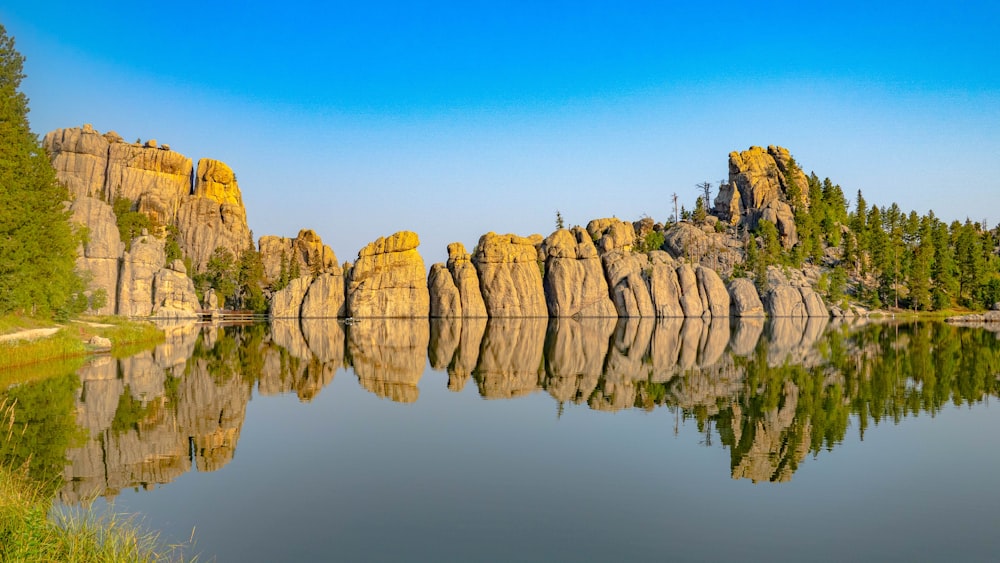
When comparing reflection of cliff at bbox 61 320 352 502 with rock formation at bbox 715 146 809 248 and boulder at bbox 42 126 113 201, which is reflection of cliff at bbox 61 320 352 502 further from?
rock formation at bbox 715 146 809 248

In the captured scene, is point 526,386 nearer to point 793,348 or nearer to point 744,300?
point 793,348

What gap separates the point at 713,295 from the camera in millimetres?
105938

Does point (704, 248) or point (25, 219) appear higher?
point (704, 248)

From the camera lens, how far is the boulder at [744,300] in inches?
4124

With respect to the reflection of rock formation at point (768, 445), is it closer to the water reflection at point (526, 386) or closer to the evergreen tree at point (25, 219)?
the water reflection at point (526, 386)

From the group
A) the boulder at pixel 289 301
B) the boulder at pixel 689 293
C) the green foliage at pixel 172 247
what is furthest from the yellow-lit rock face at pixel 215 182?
the boulder at pixel 689 293

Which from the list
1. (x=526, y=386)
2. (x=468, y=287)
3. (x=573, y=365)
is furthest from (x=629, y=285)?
(x=526, y=386)

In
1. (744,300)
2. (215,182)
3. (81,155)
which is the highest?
(81,155)

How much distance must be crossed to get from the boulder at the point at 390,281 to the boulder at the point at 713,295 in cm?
4202

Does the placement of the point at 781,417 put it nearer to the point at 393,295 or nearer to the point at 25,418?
the point at 25,418

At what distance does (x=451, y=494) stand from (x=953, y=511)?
964 centimetres

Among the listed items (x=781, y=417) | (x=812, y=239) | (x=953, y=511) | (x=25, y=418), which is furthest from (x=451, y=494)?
(x=812, y=239)

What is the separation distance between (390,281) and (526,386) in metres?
78.9

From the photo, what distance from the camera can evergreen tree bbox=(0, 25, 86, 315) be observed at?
122 feet
